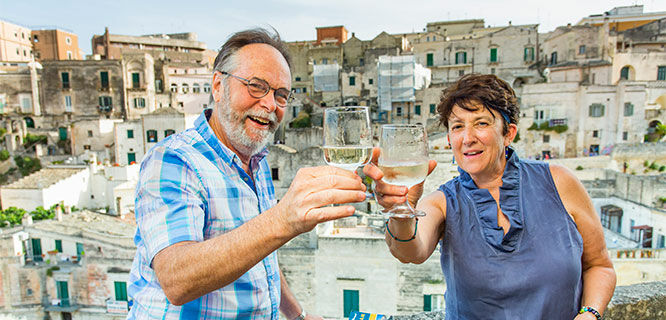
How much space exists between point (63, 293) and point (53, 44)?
115 feet

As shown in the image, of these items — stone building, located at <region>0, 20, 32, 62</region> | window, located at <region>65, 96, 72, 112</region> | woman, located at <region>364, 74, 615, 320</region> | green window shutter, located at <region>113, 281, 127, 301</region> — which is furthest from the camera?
stone building, located at <region>0, 20, 32, 62</region>

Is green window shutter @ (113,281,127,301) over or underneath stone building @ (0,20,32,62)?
underneath

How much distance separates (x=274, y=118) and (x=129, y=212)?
25.2m

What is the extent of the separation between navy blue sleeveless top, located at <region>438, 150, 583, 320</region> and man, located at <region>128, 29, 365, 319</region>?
1.07 meters

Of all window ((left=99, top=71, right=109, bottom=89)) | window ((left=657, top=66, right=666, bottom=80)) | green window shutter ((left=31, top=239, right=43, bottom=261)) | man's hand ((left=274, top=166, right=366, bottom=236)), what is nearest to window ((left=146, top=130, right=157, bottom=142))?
window ((left=99, top=71, right=109, bottom=89))

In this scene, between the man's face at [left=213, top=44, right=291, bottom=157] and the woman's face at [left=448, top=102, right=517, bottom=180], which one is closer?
the man's face at [left=213, top=44, right=291, bottom=157]

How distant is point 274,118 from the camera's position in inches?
85.1

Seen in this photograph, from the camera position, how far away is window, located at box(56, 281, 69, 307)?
17.7 meters

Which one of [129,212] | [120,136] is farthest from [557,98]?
[120,136]

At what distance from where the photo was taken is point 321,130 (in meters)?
28.4

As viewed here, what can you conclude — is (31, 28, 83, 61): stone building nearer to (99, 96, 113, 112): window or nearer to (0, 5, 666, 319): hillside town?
(0, 5, 666, 319): hillside town

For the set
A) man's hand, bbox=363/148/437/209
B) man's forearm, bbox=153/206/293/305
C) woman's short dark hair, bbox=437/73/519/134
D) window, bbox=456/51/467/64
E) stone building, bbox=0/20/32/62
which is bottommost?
man's forearm, bbox=153/206/293/305

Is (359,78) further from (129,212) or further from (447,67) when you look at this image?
(129,212)

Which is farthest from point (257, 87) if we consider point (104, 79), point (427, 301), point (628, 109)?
point (104, 79)
